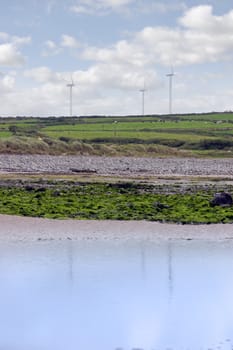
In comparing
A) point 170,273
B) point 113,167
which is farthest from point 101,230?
point 113,167

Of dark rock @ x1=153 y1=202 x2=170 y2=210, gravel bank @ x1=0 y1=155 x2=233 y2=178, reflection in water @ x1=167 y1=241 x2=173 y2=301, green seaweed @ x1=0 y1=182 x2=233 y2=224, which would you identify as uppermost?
reflection in water @ x1=167 y1=241 x2=173 y2=301

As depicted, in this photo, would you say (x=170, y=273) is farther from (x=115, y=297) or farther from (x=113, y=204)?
(x=113, y=204)

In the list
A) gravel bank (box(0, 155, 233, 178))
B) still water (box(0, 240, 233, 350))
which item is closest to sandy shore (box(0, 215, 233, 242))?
still water (box(0, 240, 233, 350))

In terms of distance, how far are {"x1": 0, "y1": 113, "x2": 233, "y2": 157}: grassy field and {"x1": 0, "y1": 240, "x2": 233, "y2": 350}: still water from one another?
62.7 metres

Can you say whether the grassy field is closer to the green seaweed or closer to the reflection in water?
the green seaweed

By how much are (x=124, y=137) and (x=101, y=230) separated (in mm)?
81015

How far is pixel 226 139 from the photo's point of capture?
102250mm

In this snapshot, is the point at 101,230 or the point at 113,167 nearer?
the point at 101,230

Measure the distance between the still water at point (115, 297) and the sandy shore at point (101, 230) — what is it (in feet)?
5.52

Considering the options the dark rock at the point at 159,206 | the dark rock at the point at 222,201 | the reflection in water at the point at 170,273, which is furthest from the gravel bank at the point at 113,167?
the reflection in water at the point at 170,273

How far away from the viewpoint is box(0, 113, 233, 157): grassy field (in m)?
86.9

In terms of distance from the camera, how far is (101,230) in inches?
984

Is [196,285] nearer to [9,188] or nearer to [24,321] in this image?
[24,321]

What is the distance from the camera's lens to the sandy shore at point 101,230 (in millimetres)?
23438
